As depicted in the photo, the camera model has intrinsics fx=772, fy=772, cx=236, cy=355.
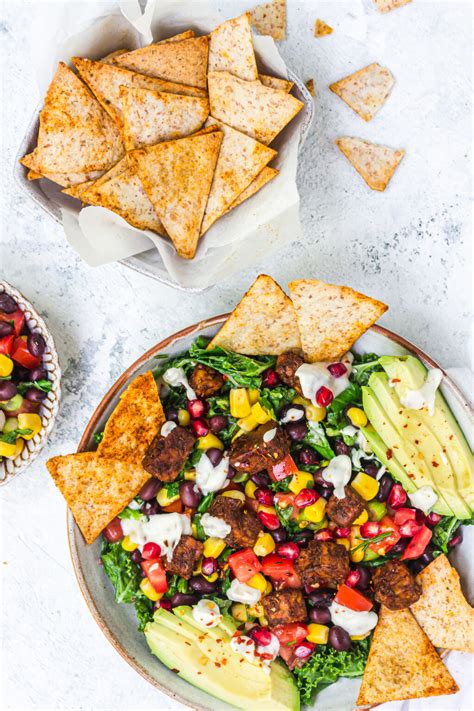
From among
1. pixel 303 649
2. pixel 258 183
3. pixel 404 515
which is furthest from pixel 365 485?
pixel 258 183

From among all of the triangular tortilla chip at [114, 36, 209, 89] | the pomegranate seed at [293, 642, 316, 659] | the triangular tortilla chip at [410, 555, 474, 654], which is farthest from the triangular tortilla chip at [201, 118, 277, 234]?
the pomegranate seed at [293, 642, 316, 659]

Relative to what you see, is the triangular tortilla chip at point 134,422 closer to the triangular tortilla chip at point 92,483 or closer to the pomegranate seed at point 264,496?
the triangular tortilla chip at point 92,483

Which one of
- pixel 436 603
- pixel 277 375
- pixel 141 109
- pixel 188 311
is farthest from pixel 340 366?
pixel 141 109

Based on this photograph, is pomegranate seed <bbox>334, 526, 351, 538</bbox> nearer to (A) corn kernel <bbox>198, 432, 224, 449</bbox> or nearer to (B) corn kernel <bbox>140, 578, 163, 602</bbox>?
(A) corn kernel <bbox>198, 432, 224, 449</bbox>

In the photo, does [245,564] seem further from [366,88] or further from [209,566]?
[366,88]

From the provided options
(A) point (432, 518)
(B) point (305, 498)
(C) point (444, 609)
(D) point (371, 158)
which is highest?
(D) point (371, 158)

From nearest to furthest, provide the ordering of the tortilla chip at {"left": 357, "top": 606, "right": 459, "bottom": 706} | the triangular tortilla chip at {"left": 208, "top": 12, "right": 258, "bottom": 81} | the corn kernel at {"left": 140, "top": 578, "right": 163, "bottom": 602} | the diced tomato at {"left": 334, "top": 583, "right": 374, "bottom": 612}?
1. the triangular tortilla chip at {"left": 208, "top": 12, "right": 258, "bottom": 81}
2. the tortilla chip at {"left": 357, "top": 606, "right": 459, "bottom": 706}
3. the diced tomato at {"left": 334, "top": 583, "right": 374, "bottom": 612}
4. the corn kernel at {"left": 140, "top": 578, "right": 163, "bottom": 602}
